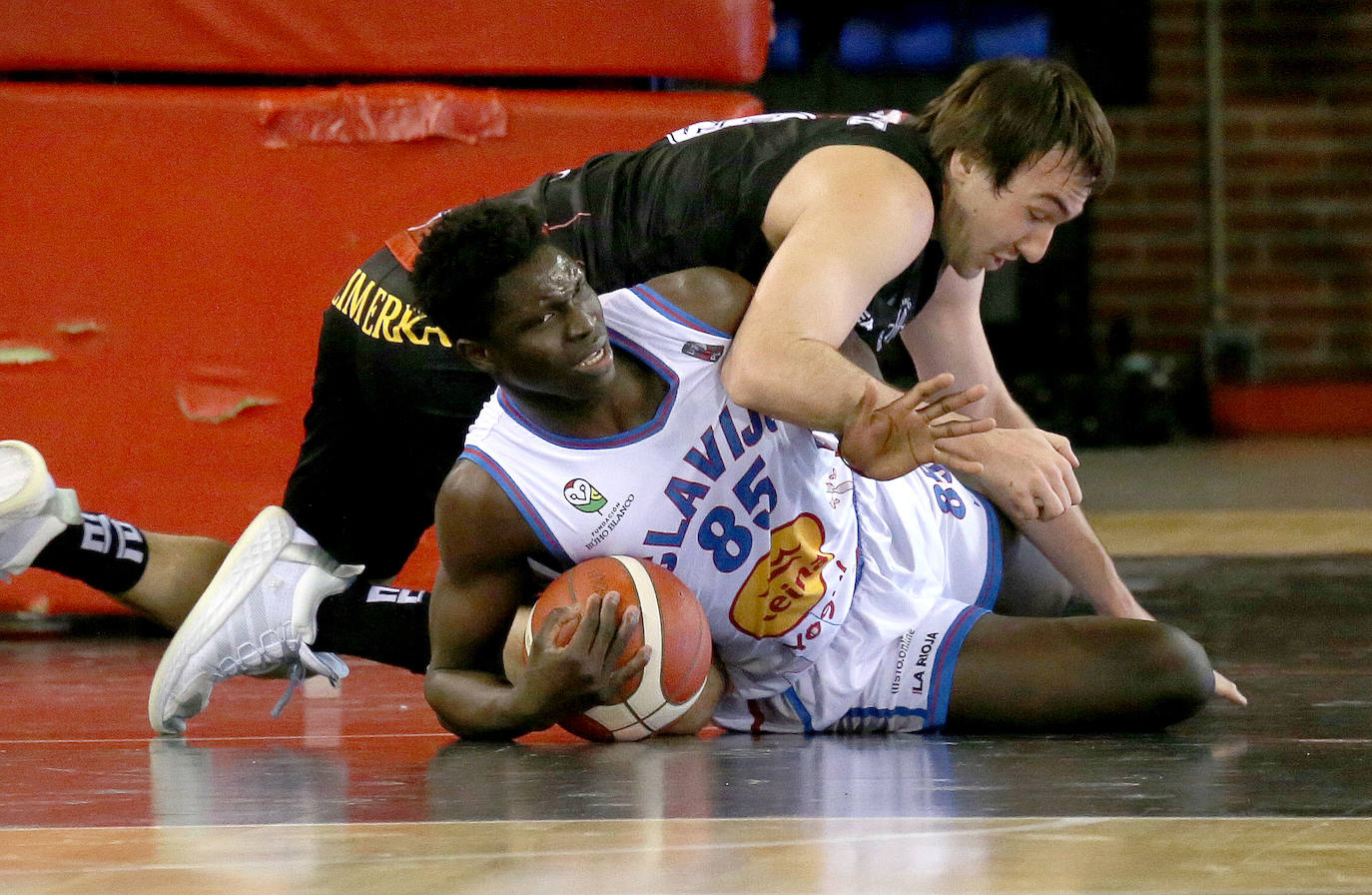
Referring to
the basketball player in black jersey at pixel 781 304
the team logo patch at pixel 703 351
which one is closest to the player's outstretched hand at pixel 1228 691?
the basketball player in black jersey at pixel 781 304

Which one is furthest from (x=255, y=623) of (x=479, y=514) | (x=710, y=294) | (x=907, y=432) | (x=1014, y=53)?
(x=1014, y=53)

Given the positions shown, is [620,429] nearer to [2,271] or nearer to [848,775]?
[848,775]

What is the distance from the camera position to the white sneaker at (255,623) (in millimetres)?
2250

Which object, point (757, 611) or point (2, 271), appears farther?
point (2, 271)

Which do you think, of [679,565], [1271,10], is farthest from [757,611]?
[1271,10]

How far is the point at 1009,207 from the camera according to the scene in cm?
207

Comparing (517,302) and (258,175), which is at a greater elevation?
(258,175)

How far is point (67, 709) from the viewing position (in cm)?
241

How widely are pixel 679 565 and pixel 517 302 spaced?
1.25ft

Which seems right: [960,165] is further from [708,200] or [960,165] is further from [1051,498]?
[1051,498]

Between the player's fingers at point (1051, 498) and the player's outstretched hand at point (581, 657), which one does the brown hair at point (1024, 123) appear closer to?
the player's fingers at point (1051, 498)

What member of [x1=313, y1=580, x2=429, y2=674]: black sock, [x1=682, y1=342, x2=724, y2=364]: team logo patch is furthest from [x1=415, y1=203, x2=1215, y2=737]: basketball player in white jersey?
[x1=313, y1=580, x2=429, y2=674]: black sock

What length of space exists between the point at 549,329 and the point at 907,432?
0.41 m

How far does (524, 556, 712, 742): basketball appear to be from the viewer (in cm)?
187
